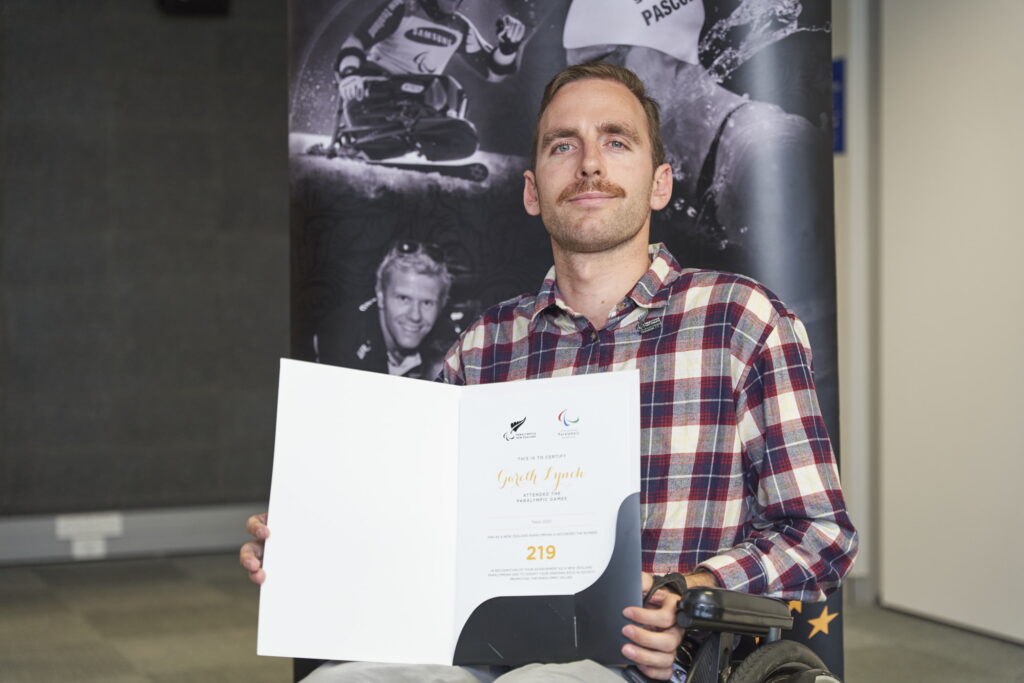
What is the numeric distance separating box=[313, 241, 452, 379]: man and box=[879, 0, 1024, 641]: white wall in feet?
8.50

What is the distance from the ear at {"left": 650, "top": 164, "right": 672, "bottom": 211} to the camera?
6.34ft

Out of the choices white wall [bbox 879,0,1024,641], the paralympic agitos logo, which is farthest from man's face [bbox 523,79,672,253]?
white wall [bbox 879,0,1024,641]

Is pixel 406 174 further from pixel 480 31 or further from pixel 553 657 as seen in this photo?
pixel 553 657

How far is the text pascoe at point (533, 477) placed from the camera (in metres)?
1.52

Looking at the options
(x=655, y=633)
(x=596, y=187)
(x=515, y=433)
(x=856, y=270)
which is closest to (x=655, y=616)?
(x=655, y=633)

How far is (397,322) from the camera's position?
91.5 inches

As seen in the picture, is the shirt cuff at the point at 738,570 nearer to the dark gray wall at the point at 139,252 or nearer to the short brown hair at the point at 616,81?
the short brown hair at the point at 616,81

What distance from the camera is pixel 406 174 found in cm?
229

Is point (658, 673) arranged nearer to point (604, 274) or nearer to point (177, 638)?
point (604, 274)

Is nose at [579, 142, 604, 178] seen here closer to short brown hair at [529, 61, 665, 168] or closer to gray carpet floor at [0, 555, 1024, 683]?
short brown hair at [529, 61, 665, 168]

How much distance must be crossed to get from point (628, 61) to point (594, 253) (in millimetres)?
508

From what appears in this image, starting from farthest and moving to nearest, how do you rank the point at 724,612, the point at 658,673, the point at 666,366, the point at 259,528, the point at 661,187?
the point at 661,187, the point at 666,366, the point at 259,528, the point at 658,673, the point at 724,612

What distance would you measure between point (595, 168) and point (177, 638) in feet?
11.1

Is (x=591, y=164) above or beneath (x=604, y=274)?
above
